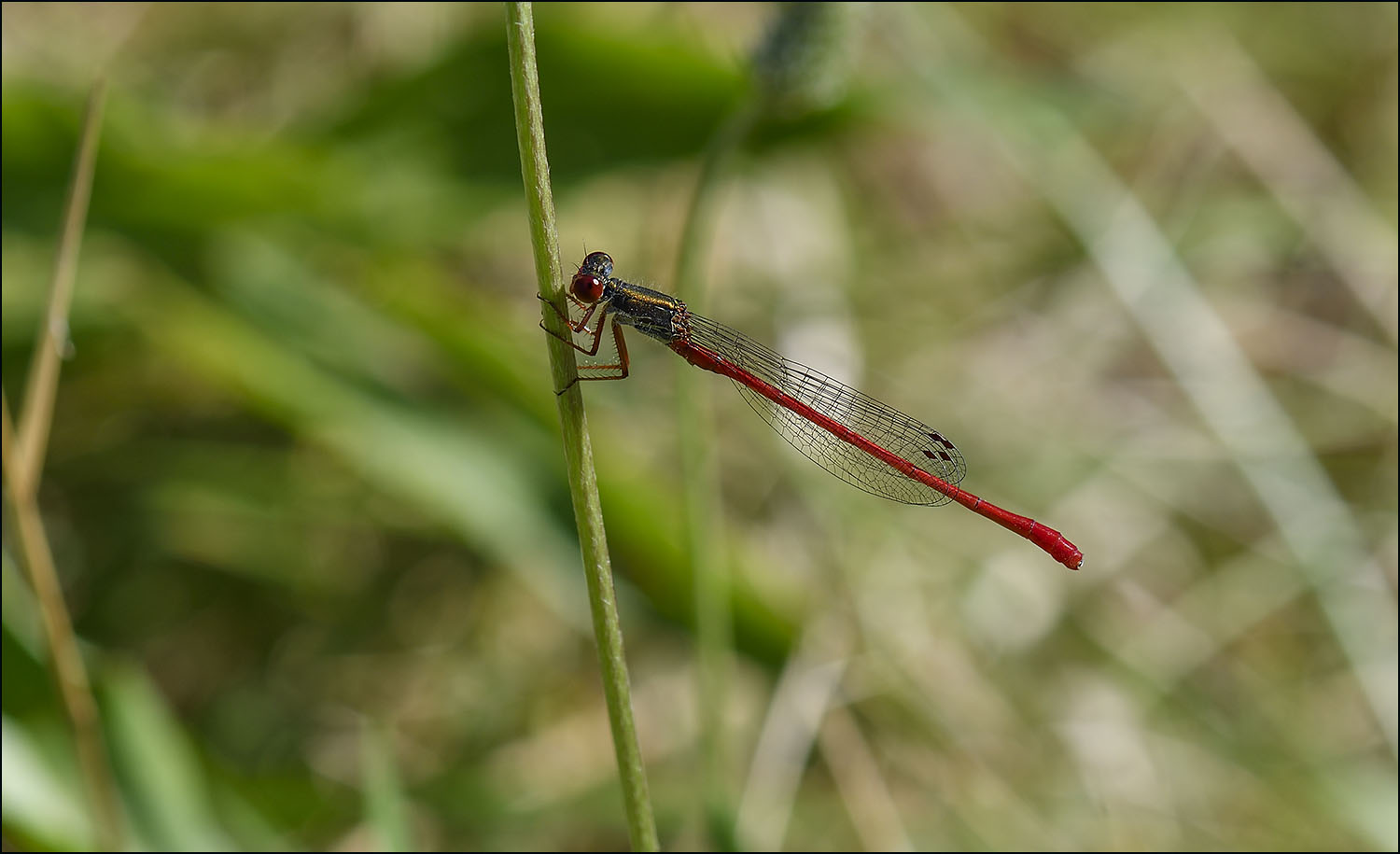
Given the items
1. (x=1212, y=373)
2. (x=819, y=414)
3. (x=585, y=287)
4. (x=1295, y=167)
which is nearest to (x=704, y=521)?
(x=585, y=287)

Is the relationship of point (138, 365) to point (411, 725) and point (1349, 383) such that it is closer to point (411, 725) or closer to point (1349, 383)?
point (411, 725)

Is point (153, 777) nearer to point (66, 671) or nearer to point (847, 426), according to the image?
point (66, 671)

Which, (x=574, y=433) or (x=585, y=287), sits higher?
(x=585, y=287)

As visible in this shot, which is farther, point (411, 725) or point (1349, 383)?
point (1349, 383)

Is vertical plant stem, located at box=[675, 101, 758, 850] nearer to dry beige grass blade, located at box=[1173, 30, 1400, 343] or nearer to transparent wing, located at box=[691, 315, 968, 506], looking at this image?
transparent wing, located at box=[691, 315, 968, 506]

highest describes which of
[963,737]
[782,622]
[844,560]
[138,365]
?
[138,365]

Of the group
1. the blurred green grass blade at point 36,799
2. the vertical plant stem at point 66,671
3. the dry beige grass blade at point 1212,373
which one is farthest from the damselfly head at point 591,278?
the dry beige grass blade at point 1212,373

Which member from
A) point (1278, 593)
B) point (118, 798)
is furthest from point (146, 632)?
point (1278, 593)

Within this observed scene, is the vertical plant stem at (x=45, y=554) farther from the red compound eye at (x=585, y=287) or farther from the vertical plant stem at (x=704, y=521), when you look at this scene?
the vertical plant stem at (x=704, y=521)
